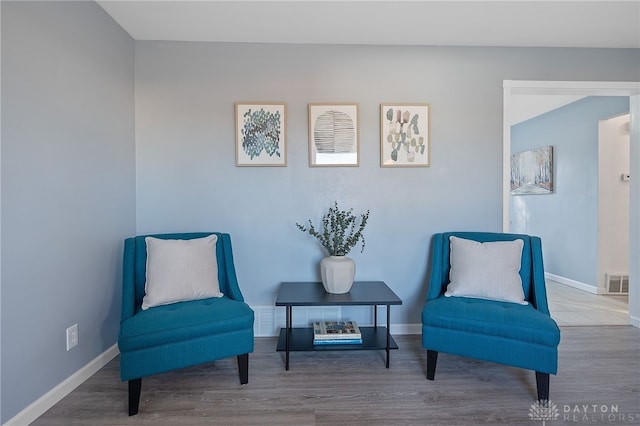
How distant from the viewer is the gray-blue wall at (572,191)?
3947 millimetres

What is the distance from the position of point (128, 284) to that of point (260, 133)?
143cm

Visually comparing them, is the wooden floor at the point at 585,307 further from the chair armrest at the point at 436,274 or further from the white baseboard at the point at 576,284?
the chair armrest at the point at 436,274

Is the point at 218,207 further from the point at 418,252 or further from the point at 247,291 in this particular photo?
the point at 418,252

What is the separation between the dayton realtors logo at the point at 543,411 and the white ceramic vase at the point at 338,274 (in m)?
1.22

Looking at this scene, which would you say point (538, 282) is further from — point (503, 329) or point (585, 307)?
point (585, 307)

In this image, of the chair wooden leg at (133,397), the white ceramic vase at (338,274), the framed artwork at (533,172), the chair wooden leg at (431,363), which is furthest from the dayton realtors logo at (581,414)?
the framed artwork at (533,172)

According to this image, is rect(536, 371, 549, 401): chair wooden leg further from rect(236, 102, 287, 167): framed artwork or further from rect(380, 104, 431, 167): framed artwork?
rect(236, 102, 287, 167): framed artwork

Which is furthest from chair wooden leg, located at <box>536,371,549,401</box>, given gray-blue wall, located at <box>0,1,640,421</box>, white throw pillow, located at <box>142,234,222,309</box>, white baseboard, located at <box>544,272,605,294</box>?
white baseboard, located at <box>544,272,605,294</box>

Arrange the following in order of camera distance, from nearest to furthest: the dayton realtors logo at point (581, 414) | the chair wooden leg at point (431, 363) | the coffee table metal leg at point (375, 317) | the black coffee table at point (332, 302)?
the dayton realtors logo at point (581, 414) → the chair wooden leg at point (431, 363) → the black coffee table at point (332, 302) → the coffee table metal leg at point (375, 317)

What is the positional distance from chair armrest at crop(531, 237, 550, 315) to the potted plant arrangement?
3.86 ft

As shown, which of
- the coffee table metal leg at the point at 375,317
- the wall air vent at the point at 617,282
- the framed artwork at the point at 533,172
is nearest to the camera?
the coffee table metal leg at the point at 375,317

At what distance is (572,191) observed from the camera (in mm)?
4266

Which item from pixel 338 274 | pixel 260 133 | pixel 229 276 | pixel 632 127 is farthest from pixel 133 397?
pixel 632 127

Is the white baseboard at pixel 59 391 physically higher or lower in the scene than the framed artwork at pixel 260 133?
lower
